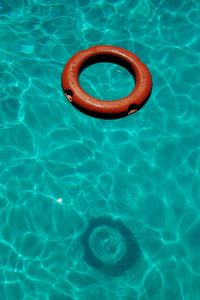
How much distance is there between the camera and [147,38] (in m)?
8.84

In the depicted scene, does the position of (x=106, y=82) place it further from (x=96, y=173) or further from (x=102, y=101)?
(x=102, y=101)

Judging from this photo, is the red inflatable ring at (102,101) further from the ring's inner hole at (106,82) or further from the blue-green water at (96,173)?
the ring's inner hole at (106,82)

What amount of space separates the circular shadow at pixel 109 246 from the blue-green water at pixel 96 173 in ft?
0.05

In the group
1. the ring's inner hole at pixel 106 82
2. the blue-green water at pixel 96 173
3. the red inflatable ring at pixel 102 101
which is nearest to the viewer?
the red inflatable ring at pixel 102 101

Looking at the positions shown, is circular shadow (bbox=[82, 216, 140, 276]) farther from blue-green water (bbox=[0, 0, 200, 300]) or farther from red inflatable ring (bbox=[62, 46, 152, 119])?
red inflatable ring (bbox=[62, 46, 152, 119])

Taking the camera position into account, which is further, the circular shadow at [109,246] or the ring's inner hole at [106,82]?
the ring's inner hole at [106,82]

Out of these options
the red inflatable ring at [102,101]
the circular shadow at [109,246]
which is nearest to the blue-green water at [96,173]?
the circular shadow at [109,246]

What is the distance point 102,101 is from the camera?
4883 mm

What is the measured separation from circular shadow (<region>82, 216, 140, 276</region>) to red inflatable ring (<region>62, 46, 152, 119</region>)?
2618 millimetres

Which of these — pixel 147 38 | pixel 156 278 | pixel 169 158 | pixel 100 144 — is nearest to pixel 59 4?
pixel 147 38

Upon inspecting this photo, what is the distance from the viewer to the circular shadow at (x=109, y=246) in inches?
272

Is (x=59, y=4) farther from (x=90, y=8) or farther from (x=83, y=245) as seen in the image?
(x=83, y=245)

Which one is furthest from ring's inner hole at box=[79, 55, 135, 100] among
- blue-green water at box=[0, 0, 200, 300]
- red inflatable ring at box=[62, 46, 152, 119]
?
red inflatable ring at box=[62, 46, 152, 119]

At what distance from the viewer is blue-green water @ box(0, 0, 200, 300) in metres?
6.86
